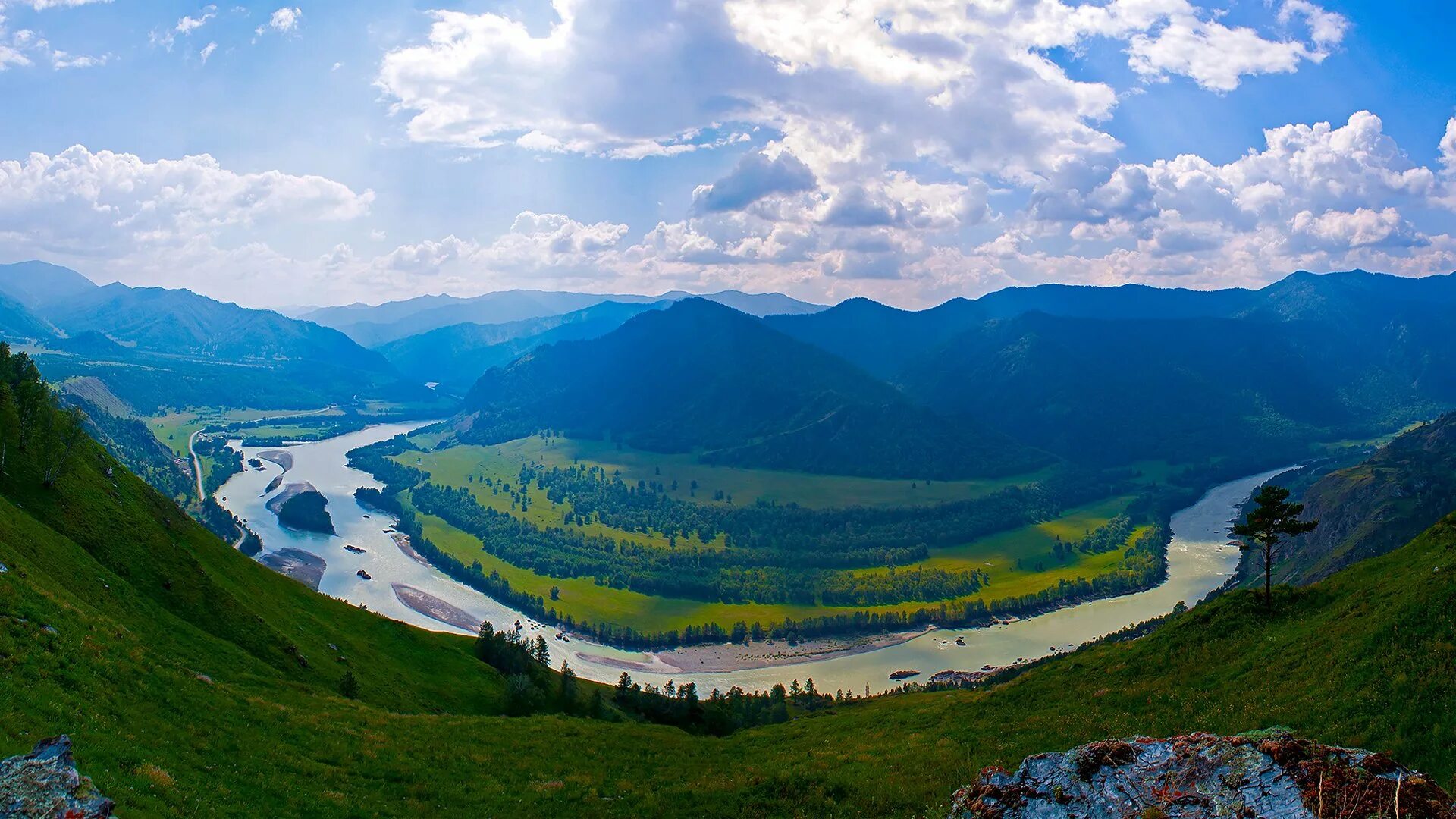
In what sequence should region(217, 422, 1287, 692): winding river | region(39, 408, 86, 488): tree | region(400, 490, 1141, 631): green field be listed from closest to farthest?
1. region(39, 408, 86, 488): tree
2. region(217, 422, 1287, 692): winding river
3. region(400, 490, 1141, 631): green field

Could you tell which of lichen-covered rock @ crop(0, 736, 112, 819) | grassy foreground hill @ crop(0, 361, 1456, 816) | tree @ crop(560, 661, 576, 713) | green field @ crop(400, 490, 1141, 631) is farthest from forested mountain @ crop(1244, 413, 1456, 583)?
lichen-covered rock @ crop(0, 736, 112, 819)

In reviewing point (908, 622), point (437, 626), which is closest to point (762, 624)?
point (908, 622)

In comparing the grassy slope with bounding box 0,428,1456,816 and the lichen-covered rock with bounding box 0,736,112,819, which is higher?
the lichen-covered rock with bounding box 0,736,112,819

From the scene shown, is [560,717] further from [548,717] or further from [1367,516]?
[1367,516]

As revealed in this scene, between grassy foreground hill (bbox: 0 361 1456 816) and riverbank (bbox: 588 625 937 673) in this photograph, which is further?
riverbank (bbox: 588 625 937 673)

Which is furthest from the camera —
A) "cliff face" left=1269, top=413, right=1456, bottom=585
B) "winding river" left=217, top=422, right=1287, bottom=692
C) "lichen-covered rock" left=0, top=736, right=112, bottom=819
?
"cliff face" left=1269, top=413, right=1456, bottom=585

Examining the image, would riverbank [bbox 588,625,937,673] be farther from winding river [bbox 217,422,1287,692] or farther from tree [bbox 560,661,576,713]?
tree [bbox 560,661,576,713]

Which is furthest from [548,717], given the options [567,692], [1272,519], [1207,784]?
[1272,519]

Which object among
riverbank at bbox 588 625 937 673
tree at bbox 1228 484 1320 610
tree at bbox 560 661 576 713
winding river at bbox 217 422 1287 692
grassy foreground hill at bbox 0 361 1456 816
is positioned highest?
tree at bbox 1228 484 1320 610
